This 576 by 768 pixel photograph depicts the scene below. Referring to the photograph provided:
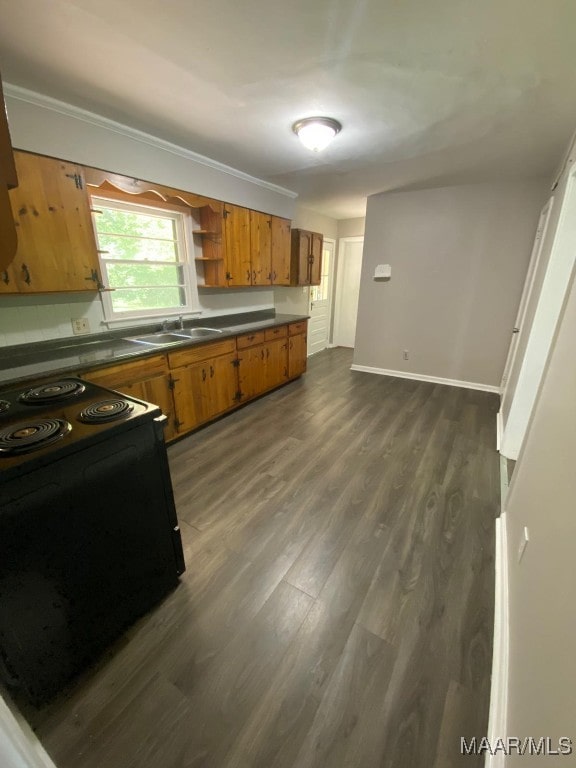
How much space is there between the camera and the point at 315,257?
4.86 m

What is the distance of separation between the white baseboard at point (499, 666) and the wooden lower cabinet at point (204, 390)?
8.06ft

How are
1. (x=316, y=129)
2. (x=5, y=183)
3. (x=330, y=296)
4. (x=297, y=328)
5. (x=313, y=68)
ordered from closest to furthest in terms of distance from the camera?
1. (x=5, y=183)
2. (x=313, y=68)
3. (x=316, y=129)
4. (x=297, y=328)
5. (x=330, y=296)

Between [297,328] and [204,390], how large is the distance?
5.79ft

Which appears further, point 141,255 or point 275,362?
point 275,362

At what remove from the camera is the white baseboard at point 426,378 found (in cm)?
413

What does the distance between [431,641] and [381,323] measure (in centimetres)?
395

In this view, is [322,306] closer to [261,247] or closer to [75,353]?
[261,247]

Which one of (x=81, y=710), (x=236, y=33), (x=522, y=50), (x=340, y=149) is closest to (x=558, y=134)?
(x=522, y=50)

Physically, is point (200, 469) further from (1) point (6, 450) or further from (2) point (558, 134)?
(2) point (558, 134)

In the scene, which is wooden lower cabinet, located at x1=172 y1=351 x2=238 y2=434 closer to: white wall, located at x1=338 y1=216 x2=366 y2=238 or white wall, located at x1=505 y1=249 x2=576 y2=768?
white wall, located at x1=505 y1=249 x2=576 y2=768

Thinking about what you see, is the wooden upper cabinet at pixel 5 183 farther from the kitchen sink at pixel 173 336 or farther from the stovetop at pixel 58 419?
the kitchen sink at pixel 173 336

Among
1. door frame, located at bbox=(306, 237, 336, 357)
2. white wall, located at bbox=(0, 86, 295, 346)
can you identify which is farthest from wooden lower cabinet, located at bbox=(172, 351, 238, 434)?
door frame, located at bbox=(306, 237, 336, 357)

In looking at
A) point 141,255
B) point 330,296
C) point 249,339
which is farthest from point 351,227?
point 141,255

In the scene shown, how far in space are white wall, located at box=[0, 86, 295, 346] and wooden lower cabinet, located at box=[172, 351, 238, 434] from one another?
0.83 m
